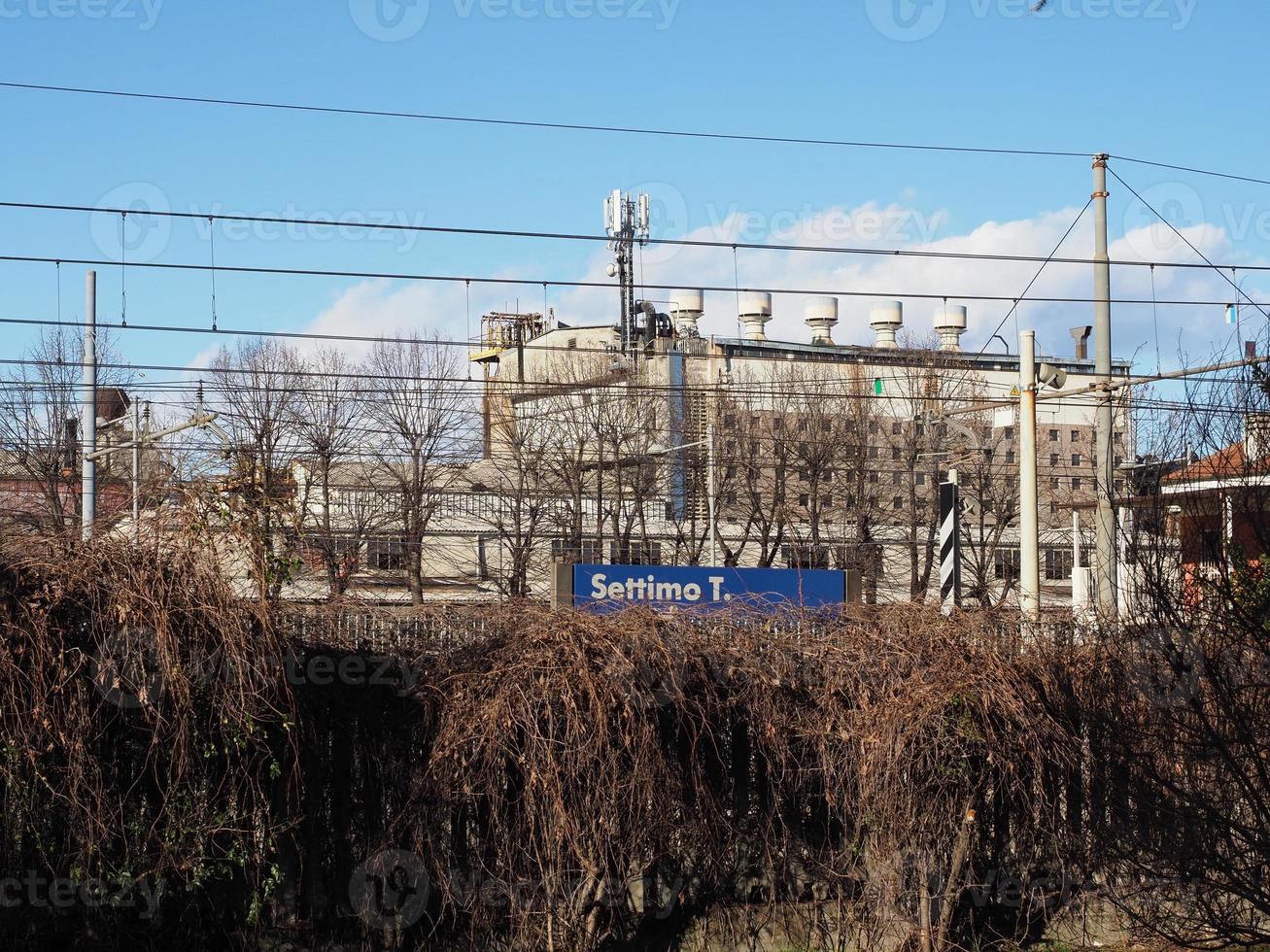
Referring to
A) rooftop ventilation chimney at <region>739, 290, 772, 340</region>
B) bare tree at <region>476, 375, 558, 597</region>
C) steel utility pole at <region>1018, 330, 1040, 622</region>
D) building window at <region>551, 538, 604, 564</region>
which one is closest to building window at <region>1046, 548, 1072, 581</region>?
building window at <region>551, 538, 604, 564</region>

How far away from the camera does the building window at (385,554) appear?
37.7m

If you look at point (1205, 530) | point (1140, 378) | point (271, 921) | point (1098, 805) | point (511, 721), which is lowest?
point (271, 921)

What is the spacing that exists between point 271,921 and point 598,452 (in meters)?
32.0

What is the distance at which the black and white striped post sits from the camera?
50.8ft

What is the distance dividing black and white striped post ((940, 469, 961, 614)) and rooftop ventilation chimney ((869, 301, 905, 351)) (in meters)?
49.8

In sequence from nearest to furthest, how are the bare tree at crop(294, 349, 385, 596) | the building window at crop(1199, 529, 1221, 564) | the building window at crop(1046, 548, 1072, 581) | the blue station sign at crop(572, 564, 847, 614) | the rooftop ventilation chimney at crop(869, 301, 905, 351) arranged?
the building window at crop(1199, 529, 1221, 564), the blue station sign at crop(572, 564, 847, 614), the bare tree at crop(294, 349, 385, 596), the building window at crop(1046, 548, 1072, 581), the rooftop ventilation chimney at crop(869, 301, 905, 351)

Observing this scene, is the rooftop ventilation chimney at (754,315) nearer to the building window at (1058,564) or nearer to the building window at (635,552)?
the building window at (1058,564)

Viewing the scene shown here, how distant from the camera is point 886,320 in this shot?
66.4 m

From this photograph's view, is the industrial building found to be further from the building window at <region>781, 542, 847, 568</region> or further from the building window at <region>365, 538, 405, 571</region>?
the building window at <region>365, 538, 405, 571</region>

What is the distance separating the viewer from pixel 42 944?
30.9 ft

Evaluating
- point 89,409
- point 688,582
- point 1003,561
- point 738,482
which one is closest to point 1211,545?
point 688,582

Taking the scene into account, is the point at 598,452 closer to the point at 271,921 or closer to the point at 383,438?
the point at 383,438

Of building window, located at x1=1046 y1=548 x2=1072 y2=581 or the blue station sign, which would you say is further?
building window, located at x1=1046 y1=548 x2=1072 y2=581

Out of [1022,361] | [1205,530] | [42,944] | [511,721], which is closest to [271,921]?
[42,944]
